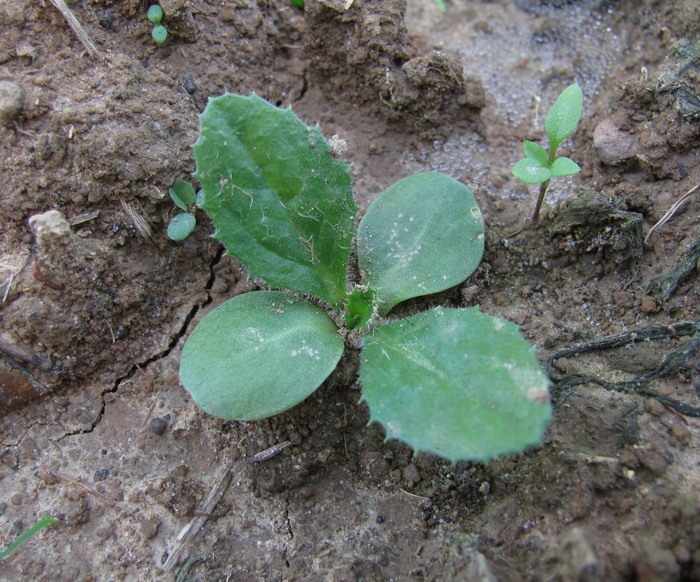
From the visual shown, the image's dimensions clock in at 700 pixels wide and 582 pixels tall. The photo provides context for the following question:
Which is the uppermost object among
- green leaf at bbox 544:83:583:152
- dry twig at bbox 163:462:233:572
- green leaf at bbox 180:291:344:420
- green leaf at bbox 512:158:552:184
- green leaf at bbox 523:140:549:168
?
green leaf at bbox 544:83:583:152

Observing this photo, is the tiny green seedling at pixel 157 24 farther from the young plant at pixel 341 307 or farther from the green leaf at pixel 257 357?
the green leaf at pixel 257 357

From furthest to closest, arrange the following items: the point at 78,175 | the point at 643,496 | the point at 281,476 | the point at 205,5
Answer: the point at 205,5 < the point at 78,175 < the point at 281,476 < the point at 643,496

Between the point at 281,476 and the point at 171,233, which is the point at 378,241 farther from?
the point at 281,476

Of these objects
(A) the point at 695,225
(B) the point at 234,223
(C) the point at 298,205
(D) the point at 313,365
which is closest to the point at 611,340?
(A) the point at 695,225

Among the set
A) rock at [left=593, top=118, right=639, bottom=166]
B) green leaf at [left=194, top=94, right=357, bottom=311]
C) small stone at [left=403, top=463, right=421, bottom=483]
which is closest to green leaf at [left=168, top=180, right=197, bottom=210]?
green leaf at [left=194, top=94, right=357, bottom=311]

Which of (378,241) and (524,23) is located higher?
(524,23)

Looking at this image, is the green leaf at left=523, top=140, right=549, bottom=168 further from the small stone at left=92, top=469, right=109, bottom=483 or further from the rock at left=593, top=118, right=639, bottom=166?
the small stone at left=92, top=469, right=109, bottom=483
